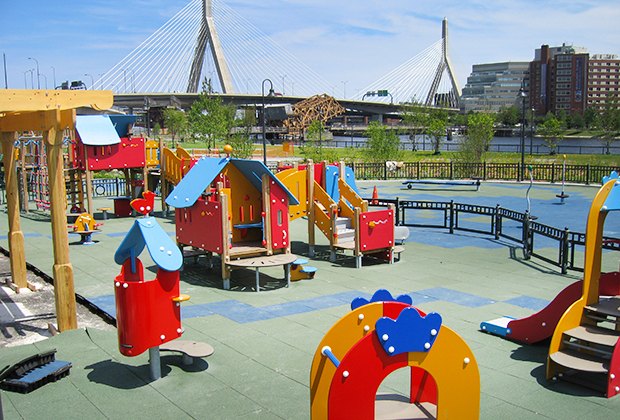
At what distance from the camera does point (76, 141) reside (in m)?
21.9

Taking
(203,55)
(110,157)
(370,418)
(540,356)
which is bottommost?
(540,356)

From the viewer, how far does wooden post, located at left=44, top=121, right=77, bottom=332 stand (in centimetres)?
885

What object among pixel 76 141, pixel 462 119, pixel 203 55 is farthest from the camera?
pixel 462 119

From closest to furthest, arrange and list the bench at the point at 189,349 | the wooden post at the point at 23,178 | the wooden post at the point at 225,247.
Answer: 1. the bench at the point at 189,349
2. the wooden post at the point at 225,247
3. the wooden post at the point at 23,178

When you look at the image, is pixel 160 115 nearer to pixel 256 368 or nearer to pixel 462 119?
pixel 462 119

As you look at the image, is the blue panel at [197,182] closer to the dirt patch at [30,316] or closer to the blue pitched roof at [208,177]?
the blue pitched roof at [208,177]

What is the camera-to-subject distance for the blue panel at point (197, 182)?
12578 millimetres

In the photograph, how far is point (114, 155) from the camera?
73.9 feet

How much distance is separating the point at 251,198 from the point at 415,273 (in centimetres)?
388

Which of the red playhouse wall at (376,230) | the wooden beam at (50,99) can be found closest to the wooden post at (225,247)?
the red playhouse wall at (376,230)

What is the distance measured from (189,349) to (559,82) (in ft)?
543

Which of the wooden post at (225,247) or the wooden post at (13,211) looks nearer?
the wooden post at (13,211)

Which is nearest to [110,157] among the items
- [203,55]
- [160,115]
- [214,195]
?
[214,195]

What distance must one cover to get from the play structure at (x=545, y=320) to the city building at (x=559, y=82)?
502 feet
